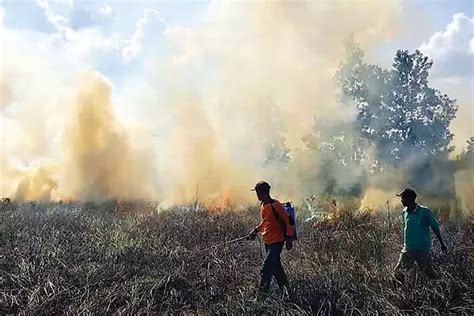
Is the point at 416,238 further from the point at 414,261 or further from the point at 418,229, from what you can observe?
the point at 414,261

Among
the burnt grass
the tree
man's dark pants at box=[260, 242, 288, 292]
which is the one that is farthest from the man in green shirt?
the tree

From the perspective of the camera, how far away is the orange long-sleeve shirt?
803cm

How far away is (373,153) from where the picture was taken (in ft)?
81.7

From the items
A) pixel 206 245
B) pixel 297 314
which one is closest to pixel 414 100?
pixel 206 245

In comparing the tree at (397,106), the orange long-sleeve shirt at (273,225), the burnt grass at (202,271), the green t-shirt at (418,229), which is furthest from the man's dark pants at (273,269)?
the tree at (397,106)

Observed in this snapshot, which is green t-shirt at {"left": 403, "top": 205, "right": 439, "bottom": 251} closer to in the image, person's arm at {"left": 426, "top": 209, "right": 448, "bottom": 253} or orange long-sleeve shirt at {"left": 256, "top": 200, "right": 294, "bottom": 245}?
person's arm at {"left": 426, "top": 209, "right": 448, "bottom": 253}

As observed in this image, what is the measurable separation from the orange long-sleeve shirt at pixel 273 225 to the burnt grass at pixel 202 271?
82 centimetres

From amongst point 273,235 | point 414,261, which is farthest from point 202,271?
point 414,261

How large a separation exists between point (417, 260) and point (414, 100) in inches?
711

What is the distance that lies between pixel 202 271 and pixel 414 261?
144 inches

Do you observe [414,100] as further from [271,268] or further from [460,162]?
[271,268]

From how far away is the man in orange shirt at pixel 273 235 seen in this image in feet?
26.3

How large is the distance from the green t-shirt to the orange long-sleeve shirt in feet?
6.03

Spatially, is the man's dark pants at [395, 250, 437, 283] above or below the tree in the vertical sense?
below
